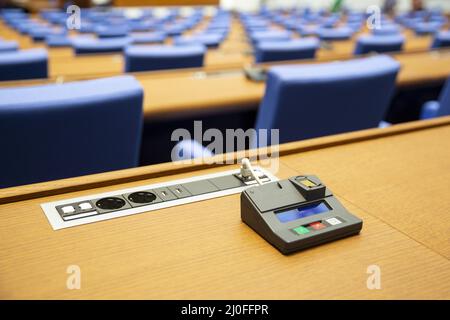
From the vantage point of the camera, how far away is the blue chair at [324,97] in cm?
73

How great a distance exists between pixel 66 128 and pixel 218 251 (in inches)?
12.6

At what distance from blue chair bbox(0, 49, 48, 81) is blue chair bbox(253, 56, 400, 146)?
791 mm

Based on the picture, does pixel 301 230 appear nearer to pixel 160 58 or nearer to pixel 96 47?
pixel 160 58

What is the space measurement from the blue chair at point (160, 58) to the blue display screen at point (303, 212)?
1158mm

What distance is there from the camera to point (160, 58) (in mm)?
1497

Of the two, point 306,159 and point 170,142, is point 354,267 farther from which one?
point 170,142

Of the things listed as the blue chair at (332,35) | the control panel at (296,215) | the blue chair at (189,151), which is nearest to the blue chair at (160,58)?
the blue chair at (189,151)

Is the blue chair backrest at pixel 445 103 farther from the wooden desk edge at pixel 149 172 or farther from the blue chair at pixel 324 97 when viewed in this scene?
the wooden desk edge at pixel 149 172

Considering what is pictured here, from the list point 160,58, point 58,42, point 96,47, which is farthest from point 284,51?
point 58,42

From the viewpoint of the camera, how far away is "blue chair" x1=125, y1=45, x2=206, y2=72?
146cm

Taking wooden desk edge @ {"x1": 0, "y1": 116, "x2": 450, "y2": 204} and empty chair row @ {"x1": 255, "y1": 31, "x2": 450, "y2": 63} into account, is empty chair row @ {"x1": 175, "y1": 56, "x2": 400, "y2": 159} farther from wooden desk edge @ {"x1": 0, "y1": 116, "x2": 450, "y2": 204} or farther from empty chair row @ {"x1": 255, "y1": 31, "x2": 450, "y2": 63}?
empty chair row @ {"x1": 255, "y1": 31, "x2": 450, "y2": 63}

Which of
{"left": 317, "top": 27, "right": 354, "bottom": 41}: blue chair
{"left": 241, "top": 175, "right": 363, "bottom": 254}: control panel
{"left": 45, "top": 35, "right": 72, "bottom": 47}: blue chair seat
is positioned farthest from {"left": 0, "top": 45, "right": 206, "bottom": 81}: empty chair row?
{"left": 317, "top": 27, "right": 354, "bottom": 41}: blue chair

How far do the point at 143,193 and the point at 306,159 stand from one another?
0.66 ft

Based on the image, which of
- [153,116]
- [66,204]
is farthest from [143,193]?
[153,116]
